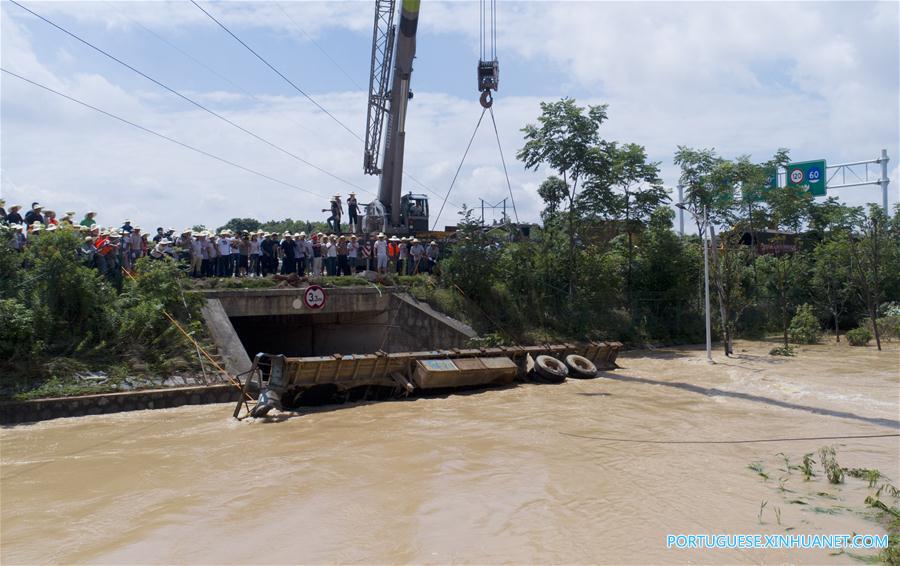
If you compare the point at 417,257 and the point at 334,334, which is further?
the point at 417,257

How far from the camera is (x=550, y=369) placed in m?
19.0

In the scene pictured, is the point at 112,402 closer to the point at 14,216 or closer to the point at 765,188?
the point at 14,216

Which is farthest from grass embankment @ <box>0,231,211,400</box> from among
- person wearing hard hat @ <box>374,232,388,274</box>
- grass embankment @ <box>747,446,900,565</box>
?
grass embankment @ <box>747,446,900,565</box>

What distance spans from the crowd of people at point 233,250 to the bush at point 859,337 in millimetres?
16343

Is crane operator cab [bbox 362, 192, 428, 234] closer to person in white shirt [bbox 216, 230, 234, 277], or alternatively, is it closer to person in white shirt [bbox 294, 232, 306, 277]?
person in white shirt [bbox 294, 232, 306, 277]

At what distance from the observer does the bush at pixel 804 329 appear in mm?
28609

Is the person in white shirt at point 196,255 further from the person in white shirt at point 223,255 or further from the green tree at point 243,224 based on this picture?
the green tree at point 243,224

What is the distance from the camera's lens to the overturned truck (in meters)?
15.2

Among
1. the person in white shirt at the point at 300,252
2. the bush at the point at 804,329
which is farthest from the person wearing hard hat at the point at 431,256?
the bush at the point at 804,329

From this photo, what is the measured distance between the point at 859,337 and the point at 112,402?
85.3 feet

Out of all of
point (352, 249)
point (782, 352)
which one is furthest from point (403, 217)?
Result: point (782, 352)

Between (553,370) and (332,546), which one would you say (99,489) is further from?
(553,370)

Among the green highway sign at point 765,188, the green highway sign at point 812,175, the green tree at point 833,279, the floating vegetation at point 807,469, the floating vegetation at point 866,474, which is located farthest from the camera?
the green highway sign at point 812,175

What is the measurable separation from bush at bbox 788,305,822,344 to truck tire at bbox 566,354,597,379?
1275cm
